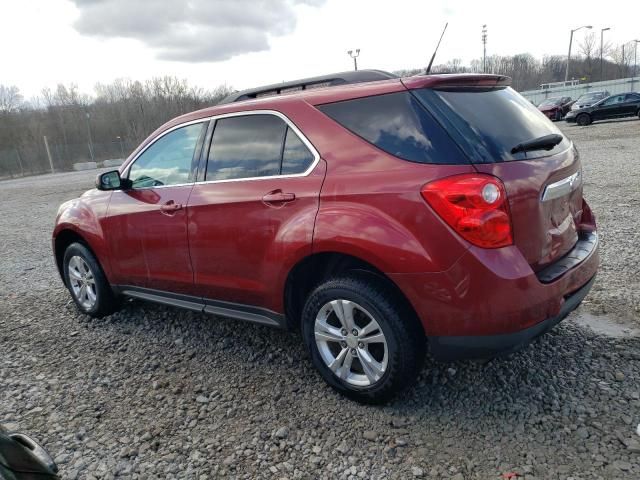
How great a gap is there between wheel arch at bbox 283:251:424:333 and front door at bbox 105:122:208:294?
91 cm

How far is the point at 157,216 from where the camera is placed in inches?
145

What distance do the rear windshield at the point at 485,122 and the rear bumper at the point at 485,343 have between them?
86 cm

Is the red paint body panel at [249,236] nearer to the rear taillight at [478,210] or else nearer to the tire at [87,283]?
the rear taillight at [478,210]

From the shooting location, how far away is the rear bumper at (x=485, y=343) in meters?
2.40

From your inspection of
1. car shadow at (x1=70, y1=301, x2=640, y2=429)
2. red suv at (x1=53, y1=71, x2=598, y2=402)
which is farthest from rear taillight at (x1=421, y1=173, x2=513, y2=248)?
car shadow at (x1=70, y1=301, x2=640, y2=429)

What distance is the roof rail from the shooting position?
3.06 m

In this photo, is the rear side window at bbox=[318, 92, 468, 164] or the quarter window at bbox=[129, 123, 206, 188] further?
the quarter window at bbox=[129, 123, 206, 188]

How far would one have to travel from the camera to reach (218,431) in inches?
109

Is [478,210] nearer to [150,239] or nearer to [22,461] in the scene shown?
[22,461]

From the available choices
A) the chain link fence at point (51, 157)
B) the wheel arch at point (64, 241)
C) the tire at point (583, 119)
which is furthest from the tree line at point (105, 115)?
the wheel arch at point (64, 241)

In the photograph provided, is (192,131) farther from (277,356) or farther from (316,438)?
(316,438)

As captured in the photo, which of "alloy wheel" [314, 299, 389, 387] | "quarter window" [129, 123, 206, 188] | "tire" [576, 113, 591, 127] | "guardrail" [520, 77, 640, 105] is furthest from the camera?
"guardrail" [520, 77, 640, 105]

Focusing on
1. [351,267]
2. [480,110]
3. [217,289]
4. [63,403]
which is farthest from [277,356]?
[480,110]

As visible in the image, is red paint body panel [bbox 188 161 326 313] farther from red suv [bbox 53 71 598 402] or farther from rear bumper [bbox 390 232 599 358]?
rear bumper [bbox 390 232 599 358]
